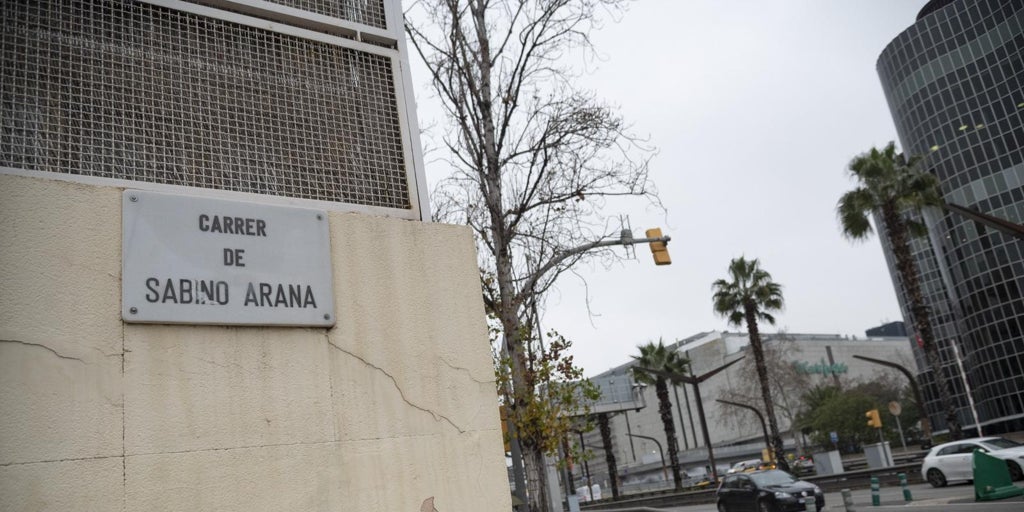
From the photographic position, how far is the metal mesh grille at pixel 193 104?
339 centimetres

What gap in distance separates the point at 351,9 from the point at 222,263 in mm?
1779

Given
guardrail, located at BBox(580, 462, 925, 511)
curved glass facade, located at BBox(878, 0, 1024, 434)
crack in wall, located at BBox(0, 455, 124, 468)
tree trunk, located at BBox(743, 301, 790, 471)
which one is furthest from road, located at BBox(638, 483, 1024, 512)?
curved glass facade, located at BBox(878, 0, 1024, 434)

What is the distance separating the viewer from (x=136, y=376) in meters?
3.02

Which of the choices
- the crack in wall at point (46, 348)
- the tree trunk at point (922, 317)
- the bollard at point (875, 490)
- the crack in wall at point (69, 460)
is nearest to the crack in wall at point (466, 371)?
the crack in wall at point (69, 460)

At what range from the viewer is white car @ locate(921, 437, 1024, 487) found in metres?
18.9

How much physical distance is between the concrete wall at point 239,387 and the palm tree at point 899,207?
2700 cm

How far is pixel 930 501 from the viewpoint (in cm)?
1792

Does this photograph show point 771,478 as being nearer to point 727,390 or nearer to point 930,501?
point 930,501

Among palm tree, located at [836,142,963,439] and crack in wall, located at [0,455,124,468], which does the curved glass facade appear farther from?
crack in wall, located at [0,455,124,468]

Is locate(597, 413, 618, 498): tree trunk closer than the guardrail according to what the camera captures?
No

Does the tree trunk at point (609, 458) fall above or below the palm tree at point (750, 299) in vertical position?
below

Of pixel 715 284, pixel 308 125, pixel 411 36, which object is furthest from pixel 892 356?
pixel 308 125

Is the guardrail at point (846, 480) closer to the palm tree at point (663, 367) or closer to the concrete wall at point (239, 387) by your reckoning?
the palm tree at point (663, 367)

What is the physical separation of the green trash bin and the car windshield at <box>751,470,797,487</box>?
15.7 feet
